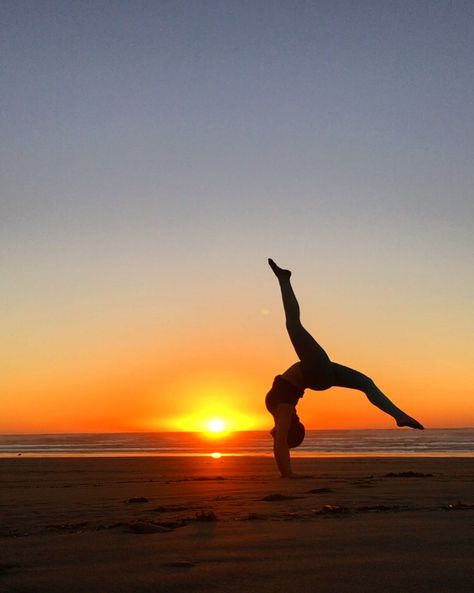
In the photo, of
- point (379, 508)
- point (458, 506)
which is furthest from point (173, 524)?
point (458, 506)

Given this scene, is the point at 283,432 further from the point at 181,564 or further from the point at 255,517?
the point at 181,564

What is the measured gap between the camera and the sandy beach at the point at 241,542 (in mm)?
3980

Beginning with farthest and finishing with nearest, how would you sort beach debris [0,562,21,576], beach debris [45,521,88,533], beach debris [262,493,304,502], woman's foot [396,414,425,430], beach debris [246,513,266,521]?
1. woman's foot [396,414,425,430]
2. beach debris [262,493,304,502]
3. beach debris [246,513,266,521]
4. beach debris [45,521,88,533]
5. beach debris [0,562,21,576]

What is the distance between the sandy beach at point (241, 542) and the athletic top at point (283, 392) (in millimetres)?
2671

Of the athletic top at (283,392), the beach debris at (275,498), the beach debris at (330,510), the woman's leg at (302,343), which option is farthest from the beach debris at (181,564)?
the athletic top at (283,392)

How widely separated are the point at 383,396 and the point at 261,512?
454 centimetres

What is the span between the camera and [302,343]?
11156 mm

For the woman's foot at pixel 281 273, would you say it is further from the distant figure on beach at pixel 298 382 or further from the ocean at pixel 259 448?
the ocean at pixel 259 448

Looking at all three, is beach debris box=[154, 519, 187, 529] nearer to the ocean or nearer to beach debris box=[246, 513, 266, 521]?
beach debris box=[246, 513, 266, 521]

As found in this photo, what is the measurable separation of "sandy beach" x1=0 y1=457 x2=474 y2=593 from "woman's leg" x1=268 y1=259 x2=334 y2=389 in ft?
7.38

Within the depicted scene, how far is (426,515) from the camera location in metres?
6.81

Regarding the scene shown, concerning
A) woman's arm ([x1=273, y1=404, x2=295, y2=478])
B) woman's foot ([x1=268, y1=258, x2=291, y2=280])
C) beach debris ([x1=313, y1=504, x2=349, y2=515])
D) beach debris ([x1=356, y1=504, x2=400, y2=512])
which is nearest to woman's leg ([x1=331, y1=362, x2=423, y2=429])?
woman's arm ([x1=273, y1=404, x2=295, y2=478])

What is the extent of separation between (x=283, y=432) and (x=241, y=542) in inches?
283

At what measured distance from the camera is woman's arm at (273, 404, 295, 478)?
40.4ft
